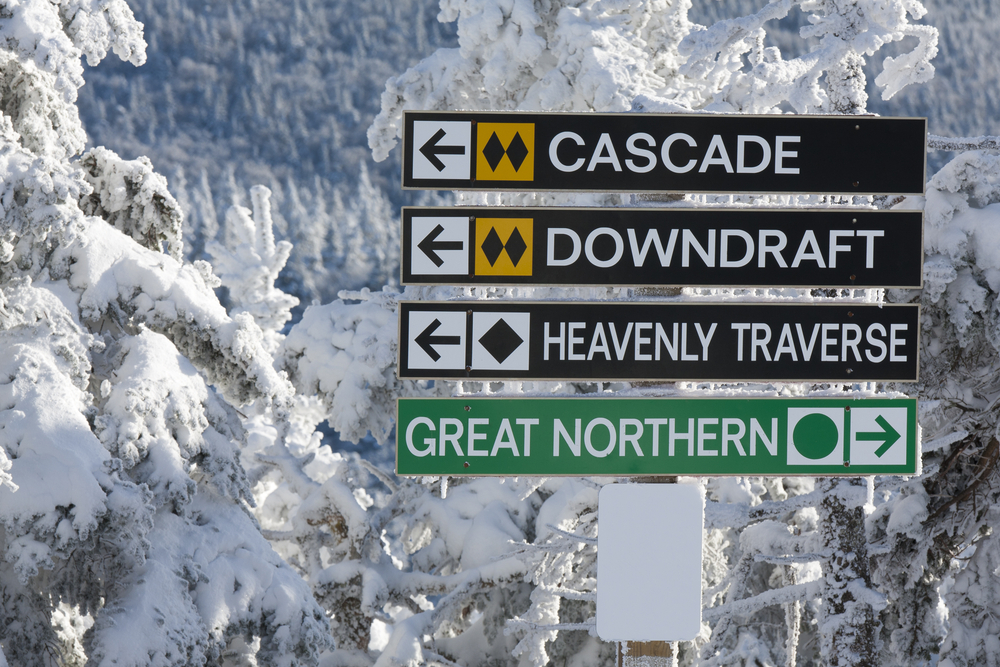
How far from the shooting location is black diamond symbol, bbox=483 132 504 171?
4922 millimetres

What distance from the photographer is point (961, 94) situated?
218 feet

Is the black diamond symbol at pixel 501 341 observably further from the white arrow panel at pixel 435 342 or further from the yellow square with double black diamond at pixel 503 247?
the yellow square with double black diamond at pixel 503 247

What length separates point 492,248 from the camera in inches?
194

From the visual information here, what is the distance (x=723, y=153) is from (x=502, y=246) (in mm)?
1150

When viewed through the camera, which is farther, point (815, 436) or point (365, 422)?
point (365, 422)

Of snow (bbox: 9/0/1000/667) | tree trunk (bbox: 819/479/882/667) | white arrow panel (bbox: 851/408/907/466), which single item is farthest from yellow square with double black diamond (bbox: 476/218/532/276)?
tree trunk (bbox: 819/479/882/667)

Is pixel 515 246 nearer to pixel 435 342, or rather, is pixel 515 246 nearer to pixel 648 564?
pixel 435 342

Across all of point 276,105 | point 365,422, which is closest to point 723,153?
point 365,422

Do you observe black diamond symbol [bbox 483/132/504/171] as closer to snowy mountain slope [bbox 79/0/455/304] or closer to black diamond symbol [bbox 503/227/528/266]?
black diamond symbol [bbox 503/227/528/266]

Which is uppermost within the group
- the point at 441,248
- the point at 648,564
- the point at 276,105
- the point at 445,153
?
the point at 276,105

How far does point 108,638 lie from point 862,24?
28.5 feet

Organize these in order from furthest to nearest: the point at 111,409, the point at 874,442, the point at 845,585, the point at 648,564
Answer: the point at 845,585 < the point at 111,409 < the point at 874,442 < the point at 648,564

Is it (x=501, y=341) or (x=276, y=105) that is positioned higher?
(x=276, y=105)

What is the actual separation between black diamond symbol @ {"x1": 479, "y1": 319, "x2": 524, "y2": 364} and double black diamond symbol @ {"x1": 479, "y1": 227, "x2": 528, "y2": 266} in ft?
0.99
